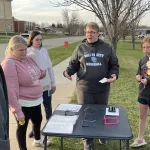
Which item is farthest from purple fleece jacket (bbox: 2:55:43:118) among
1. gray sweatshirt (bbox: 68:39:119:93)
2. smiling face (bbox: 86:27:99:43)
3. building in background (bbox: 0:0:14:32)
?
building in background (bbox: 0:0:14:32)

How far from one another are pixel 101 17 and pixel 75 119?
634cm

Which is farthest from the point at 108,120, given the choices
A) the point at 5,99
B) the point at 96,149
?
the point at 5,99

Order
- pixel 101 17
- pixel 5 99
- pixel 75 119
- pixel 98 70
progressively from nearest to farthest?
pixel 5 99, pixel 75 119, pixel 98 70, pixel 101 17

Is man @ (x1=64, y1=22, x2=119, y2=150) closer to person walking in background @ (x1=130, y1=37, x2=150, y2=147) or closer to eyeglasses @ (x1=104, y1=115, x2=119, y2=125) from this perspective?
person walking in background @ (x1=130, y1=37, x2=150, y2=147)

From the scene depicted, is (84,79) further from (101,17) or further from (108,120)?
(101,17)

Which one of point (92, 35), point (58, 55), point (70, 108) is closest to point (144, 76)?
point (92, 35)

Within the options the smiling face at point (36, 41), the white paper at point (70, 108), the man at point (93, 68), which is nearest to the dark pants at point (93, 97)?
the man at point (93, 68)

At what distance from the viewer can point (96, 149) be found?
3.49 m

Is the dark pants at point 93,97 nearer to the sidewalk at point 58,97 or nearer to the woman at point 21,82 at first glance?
the woman at point 21,82

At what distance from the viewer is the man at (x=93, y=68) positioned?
127 inches

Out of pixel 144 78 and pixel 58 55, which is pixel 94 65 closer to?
pixel 144 78

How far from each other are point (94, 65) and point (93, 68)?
0.04 metres

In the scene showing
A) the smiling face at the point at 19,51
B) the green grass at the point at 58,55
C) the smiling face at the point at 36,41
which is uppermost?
the smiling face at the point at 36,41

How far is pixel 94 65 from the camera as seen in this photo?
323cm
